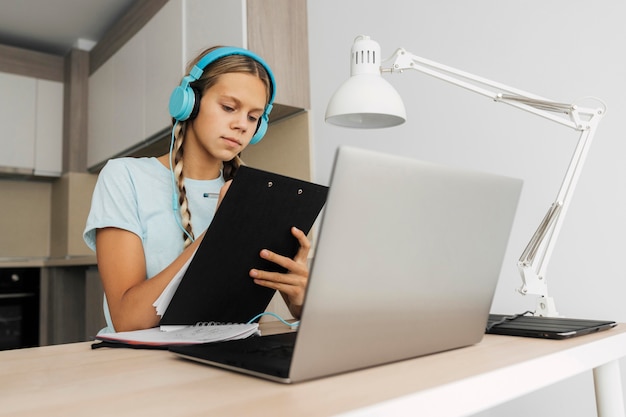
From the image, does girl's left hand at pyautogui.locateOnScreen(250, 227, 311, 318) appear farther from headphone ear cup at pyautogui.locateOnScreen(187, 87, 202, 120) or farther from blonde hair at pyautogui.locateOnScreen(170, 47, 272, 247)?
headphone ear cup at pyautogui.locateOnScreen(187, 87, 202, 120)

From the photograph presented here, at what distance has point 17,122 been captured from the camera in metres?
3.42

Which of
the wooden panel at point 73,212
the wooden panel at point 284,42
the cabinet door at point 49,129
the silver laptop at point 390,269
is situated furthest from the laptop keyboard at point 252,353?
the cabinet door at point 49,129

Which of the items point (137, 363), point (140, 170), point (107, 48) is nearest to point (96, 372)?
point (137, 363)

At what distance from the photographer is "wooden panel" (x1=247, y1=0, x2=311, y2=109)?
2.10 m

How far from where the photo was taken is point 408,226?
0.55 metres

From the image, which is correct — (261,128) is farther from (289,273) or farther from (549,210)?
(549,210)

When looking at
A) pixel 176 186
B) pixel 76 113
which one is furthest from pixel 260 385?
pixel 76 113

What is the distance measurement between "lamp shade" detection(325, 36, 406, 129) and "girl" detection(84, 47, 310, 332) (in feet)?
1.05

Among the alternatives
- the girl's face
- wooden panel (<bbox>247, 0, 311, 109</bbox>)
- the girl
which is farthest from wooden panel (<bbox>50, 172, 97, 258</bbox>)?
the girl's face

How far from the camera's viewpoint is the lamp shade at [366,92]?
997 mm

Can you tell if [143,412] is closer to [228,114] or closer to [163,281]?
[163,281]

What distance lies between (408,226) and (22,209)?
12.4 feet

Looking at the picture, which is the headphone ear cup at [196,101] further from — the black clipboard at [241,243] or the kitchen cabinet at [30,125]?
the kitchen cabinet at [30,125]

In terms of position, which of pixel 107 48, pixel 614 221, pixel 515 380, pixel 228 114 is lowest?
pixel 515 380
